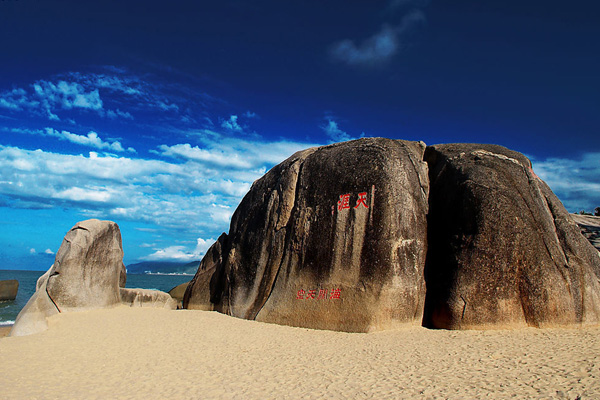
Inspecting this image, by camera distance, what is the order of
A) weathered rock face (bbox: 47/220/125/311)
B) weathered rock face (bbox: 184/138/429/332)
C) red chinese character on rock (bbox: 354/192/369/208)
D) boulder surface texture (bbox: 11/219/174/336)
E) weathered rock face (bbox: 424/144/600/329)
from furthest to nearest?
weathered rock face (bbox: 47/220/125/311), boulder surface texture (bbox: 11/219/174/336), red chinese character on rock (bbox: 354/192/369/208), weathered rock face (bbox: 184/138/429/332), weathered rock face (bbox: 424/144/600/329)

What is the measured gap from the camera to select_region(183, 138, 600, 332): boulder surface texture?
8891 mm

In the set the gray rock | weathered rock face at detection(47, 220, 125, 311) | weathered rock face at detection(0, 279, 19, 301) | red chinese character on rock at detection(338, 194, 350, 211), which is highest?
red chinese character on rock at detection(338, 194, 350, 211)

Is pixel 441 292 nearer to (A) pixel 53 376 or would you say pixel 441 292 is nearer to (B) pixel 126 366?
(B) pixel 126 366

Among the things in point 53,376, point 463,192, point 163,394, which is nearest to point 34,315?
point 53,376

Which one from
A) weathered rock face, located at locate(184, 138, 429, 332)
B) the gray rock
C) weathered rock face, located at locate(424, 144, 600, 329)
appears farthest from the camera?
the gray rock

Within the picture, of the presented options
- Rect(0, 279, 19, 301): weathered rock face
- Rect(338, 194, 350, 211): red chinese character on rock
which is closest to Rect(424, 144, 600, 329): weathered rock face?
Rect(338, 194, 350, 211): red chinese character on rock

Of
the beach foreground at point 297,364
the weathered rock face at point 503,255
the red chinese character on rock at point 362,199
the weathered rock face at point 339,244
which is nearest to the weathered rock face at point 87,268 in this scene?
the beach foreground at point 297,364

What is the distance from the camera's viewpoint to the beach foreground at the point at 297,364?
5.39 m

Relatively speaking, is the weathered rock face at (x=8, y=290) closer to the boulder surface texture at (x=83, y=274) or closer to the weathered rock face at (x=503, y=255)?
the boulder surface texture at (x=83, y=274)

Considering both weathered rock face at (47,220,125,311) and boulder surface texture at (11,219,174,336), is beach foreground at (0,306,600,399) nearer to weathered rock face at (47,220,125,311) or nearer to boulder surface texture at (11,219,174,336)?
boulder surface texture at (11,219,174,336)

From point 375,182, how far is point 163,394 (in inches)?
270

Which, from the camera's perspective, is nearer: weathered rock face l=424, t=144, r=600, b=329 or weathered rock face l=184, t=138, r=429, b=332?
weathered rock face l=424, t=144, r=600, b=329

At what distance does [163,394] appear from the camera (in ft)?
17.9

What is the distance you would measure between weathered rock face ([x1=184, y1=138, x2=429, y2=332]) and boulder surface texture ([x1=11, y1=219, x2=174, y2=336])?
4.56 m
